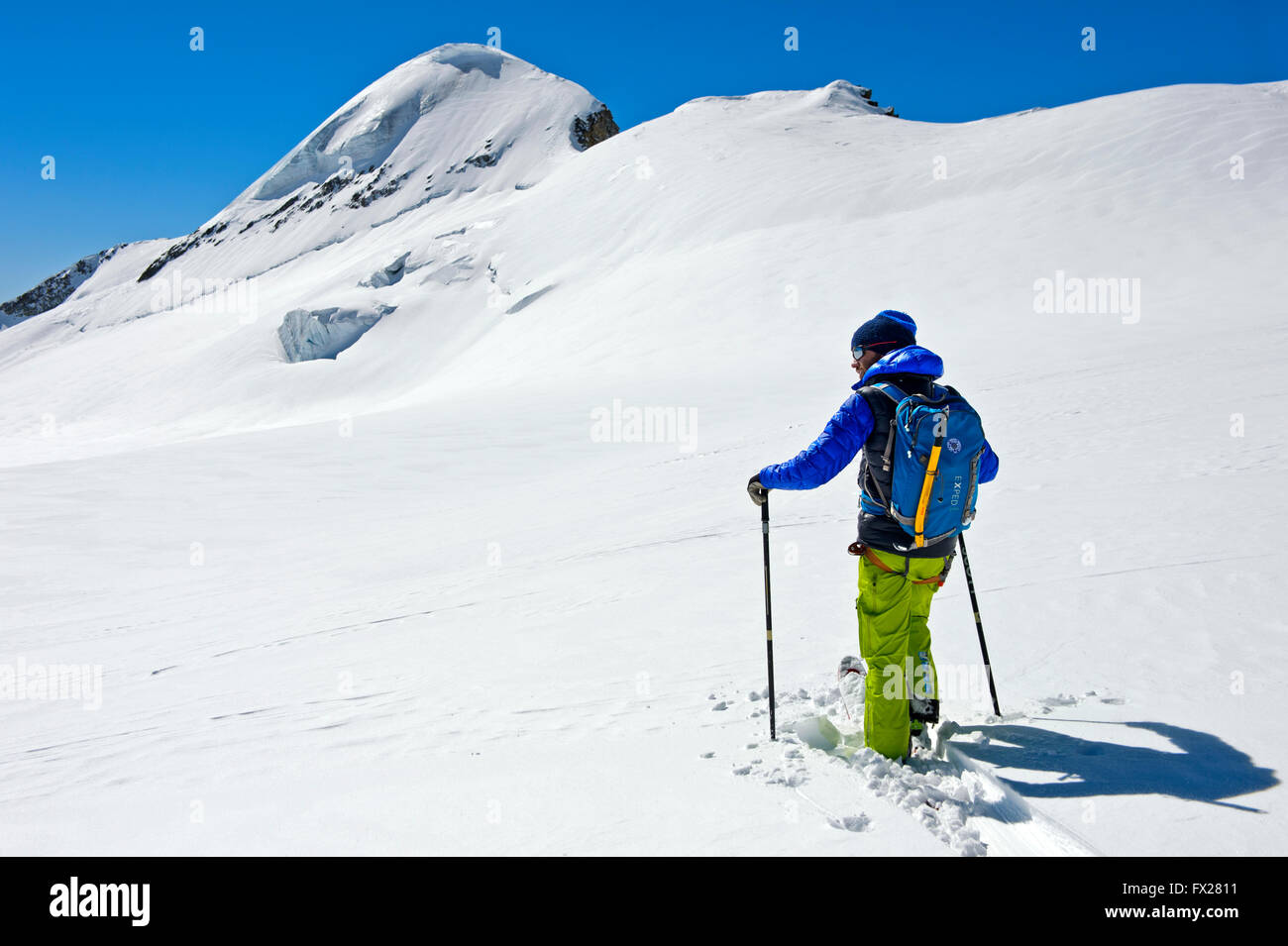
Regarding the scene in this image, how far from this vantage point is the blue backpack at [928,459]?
10.5 ft

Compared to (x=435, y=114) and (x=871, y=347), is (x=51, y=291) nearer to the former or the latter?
(x=435, y=114)

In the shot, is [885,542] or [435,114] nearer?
[885,542]

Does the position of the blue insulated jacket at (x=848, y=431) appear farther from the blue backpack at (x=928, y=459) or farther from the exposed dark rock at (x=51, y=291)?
the exposed dark rock at (x=51, y=291)

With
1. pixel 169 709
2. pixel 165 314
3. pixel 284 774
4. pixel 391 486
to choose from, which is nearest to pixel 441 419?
pixel 391 486

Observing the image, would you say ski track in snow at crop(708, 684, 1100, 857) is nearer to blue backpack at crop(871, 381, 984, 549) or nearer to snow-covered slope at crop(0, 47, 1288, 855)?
snow-covered slope at crop(0, 47, 1288, 855)

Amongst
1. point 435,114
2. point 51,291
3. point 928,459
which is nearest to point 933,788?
point 928,459

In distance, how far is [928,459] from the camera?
3221 millimetres

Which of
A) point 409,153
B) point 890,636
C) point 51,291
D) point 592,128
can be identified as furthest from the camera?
point 51,291

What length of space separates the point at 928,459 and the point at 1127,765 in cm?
150

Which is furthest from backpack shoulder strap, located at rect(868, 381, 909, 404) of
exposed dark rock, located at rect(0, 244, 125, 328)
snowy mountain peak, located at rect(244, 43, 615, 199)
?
exposed dark rock, located at rect(0, 244, 125, 328)

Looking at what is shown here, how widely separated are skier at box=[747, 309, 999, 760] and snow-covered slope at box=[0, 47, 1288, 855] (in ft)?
0.85

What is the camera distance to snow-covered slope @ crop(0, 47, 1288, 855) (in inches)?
128

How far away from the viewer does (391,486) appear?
13.0 metres

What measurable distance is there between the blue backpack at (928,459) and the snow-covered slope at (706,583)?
1.05 metres
